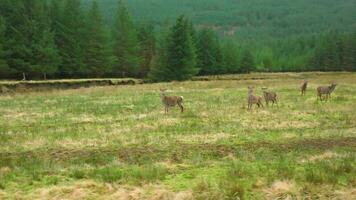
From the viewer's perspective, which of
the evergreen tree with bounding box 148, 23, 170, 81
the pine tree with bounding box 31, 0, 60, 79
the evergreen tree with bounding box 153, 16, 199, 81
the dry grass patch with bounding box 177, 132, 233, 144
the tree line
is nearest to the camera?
the dry grass patch with bounding box 177, 132, 233, 144

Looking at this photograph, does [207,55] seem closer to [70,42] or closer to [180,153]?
[70,42]

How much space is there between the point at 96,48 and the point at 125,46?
6991 mm

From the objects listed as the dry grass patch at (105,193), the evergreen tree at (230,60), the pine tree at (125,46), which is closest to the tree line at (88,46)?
the pine tree at (125,46)

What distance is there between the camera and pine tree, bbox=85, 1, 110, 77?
76.8 m

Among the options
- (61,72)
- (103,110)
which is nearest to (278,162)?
(103,110)

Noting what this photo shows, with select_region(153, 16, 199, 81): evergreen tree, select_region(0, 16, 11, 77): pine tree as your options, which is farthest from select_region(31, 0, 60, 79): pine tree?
select_region(153, 16, 199, 81): evergreen tree

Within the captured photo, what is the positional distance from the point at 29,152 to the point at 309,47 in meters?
186

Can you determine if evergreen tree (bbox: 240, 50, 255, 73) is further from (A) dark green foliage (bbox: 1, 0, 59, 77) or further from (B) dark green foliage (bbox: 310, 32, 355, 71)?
→ (A) dark green foliage (bbox: 1, 0, 59, 77)

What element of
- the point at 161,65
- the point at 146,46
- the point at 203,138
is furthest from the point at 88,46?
the point at 203,138

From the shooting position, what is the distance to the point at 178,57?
250 feet

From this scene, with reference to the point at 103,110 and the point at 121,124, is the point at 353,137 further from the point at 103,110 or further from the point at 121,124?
the point at 103,110

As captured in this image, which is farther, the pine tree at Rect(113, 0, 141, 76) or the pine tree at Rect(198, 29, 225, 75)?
the pine tree at Rect(198, 29, 225, 75)

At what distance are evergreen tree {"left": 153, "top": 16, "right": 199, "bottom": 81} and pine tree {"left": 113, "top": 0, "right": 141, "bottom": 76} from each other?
28.5 feet

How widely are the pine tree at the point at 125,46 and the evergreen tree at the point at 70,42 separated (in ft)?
27.3
